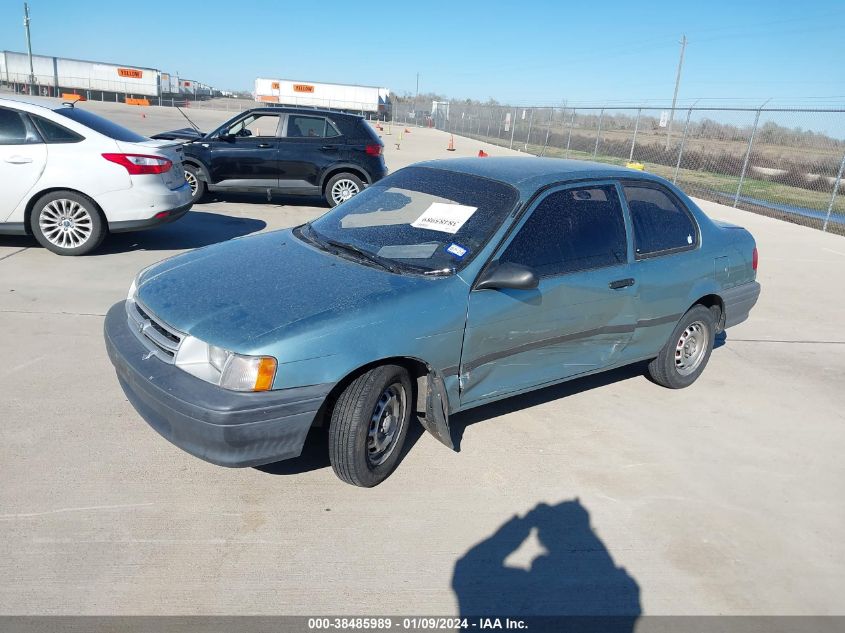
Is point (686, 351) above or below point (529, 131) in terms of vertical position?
below

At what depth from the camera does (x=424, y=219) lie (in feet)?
13.1

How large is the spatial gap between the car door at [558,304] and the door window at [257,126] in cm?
782

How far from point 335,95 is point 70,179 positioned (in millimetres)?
56442

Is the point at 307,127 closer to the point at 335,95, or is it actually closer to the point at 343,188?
the point at 343,188

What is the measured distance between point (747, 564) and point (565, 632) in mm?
1092

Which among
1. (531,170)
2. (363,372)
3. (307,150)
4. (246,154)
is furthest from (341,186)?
(363,372)

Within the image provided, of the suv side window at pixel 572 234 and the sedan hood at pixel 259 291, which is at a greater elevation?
the suv side window at pixel 572 234

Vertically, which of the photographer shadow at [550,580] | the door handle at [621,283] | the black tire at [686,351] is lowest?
the photographer shadow at [550,580]

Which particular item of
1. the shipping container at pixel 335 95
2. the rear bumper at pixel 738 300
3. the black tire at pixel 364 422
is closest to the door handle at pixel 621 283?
the rear bumper at pixel 738 300

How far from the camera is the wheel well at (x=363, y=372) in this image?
3.13 meters

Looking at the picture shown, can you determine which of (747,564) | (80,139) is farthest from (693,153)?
(747,564)

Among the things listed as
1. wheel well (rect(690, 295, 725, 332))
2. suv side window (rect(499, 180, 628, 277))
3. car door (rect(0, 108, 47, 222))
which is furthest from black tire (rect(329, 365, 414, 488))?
car door (rect(0, 108, 47, 222))

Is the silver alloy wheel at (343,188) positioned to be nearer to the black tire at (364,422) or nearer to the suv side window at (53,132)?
the suv side window at (53,132)

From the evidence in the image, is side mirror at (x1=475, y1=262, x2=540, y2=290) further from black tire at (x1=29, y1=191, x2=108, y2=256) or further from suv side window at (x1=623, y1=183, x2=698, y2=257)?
black tire at (x1=29, y1=191, x2=108, y2=256)
